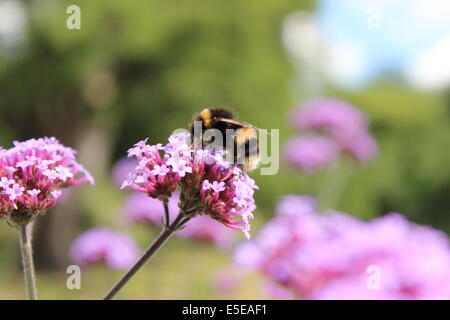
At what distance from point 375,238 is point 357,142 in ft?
10.3

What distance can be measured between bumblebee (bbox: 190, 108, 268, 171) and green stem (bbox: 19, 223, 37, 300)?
708 mm

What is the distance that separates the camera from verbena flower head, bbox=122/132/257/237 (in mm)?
1509

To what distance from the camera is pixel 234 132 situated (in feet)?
6.55

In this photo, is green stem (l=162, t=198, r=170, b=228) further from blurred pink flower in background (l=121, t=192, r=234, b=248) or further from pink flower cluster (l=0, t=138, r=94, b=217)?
blurred pink flower in background (l=121, t=192, r=234, b=248)

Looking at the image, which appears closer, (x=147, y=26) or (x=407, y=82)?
(x=147, y=26)

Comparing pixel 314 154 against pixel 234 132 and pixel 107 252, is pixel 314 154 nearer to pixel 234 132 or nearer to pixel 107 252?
pixel 107 252

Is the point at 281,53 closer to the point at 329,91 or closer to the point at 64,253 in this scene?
the point at 329,91

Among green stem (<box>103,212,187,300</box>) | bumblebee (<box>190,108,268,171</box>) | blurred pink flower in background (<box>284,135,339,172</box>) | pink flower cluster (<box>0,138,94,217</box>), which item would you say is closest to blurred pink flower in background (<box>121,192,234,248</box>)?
blurred pink flower in background (<box>284,135,339,172</box>)

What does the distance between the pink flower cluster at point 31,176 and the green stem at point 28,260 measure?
0.25 ft

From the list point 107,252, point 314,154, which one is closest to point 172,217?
point 107,252

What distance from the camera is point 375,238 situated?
A: 6.59 ft

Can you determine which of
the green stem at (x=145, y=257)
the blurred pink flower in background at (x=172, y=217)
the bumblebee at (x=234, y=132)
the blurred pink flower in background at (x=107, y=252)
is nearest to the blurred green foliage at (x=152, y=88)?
the blurred pink flower in background at (x=172, y=217)

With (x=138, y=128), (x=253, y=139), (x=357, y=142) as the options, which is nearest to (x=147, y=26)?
(x=138, y=128)

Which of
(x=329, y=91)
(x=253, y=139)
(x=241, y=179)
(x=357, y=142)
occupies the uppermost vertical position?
(x=329, y=91)
